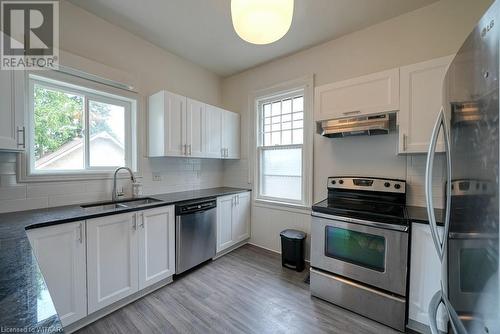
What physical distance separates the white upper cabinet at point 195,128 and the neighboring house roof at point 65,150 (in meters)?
0.92

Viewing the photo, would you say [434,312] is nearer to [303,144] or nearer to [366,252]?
[366,252]

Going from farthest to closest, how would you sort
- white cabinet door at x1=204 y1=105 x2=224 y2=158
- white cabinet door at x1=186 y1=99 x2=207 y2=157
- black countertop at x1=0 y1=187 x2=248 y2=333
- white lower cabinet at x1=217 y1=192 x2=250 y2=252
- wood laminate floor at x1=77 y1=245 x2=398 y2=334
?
white cabinet door at x1=204 y1=105 x2=224 y2=158
white lower cabinet at x1=217 y1=192 x2=250 y2=252
white cabinet door at x1=186 y1=99 x2=207 y2=157
wood laminate floor at x1=77 y1=245 x2=398 y2=334
black countertop at x1=0 y1=187 x2=248 y2=333

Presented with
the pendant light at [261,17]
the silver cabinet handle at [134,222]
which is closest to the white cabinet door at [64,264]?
the silver cabinet handle at [134,222]

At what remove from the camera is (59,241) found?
1.53 m

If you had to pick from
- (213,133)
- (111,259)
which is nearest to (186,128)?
(213,133)

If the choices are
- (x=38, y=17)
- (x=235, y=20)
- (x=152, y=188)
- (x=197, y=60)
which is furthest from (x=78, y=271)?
(x=197, y=60)

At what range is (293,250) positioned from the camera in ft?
8.49

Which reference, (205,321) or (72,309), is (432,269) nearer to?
(205,321)

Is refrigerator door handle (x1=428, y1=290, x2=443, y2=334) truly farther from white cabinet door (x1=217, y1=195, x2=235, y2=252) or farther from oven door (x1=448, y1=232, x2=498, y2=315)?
white cabinet door (x1=217, y1=195, x2=235, y2=252)

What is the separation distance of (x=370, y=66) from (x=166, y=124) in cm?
251

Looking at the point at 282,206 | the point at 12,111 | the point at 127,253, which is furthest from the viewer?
the point at 282,206

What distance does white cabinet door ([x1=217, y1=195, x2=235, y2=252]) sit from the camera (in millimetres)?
2863

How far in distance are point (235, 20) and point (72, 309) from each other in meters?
2.40

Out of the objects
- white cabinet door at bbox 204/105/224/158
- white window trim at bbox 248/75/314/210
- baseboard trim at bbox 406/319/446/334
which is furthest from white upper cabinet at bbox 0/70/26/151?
baseboard trim at bbox 406/319/446/334
